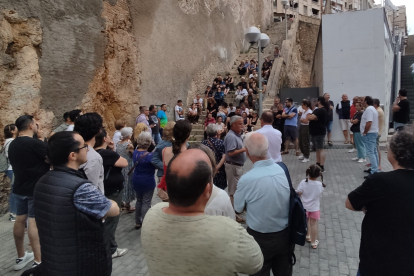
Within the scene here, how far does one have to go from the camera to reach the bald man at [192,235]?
1.48 metres

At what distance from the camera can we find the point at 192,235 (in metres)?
1.48

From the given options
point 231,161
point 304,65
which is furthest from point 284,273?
point 304,65

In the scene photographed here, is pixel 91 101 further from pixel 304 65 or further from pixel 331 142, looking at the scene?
pixel 304 65

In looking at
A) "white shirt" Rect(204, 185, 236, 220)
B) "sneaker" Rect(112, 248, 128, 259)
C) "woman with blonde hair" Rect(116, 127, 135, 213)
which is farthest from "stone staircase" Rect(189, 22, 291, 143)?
"white shirt" Rect(204, 185, 236, 220)

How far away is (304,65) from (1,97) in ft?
78.3

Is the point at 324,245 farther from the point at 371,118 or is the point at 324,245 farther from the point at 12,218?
the point at 12,218

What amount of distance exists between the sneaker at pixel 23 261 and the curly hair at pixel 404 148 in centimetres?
439

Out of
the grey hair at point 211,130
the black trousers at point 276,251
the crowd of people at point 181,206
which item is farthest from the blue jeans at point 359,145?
the black trousers at point 276,251

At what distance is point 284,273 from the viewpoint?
2750 millimetres

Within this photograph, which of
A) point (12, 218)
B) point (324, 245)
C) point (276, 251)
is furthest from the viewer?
point (12, 218)

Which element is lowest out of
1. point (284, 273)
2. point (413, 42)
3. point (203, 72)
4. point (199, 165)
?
point (284, 273)

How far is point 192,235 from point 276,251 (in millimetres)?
1497

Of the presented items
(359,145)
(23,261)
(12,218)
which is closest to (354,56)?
(359,145)

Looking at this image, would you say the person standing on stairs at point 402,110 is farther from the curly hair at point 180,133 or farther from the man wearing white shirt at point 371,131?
the curly hair at point 180,133
